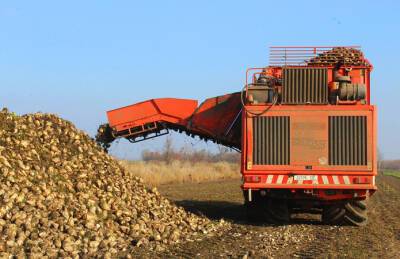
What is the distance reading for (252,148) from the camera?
42.5ft

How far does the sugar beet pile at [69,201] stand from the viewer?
9.04 m

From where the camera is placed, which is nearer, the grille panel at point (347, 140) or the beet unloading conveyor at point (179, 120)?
the grille panel at point (347, 140)

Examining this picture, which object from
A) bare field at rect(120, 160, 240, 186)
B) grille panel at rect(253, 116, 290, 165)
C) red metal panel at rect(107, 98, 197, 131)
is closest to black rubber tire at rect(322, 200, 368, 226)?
grille panel at rect(253, 116, 290, 165)

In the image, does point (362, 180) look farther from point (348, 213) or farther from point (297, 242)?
point (297, 242)

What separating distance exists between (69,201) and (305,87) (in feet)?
18.6

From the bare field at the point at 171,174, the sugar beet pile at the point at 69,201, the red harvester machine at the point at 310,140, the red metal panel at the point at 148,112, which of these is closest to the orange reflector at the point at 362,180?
the red harvester machine at the point at 310,140

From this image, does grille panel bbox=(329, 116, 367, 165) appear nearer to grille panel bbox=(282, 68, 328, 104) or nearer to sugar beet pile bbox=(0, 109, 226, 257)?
grille panel bbox=(282, 68, 328, 104)

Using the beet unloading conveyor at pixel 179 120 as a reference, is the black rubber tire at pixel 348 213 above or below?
below

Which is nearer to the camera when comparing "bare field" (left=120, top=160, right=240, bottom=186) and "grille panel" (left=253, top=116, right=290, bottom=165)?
"grille panel" (left=253, top=116, right=290, bottom=165)

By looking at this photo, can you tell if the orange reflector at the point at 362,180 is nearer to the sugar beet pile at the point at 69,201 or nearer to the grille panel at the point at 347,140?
the grille panel at the point at 347,140

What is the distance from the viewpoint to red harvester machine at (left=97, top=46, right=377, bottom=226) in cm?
1275

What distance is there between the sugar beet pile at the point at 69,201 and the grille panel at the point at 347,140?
2910mm

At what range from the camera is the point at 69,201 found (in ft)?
34.6

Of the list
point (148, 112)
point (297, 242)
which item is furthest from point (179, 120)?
point (297, 242)
